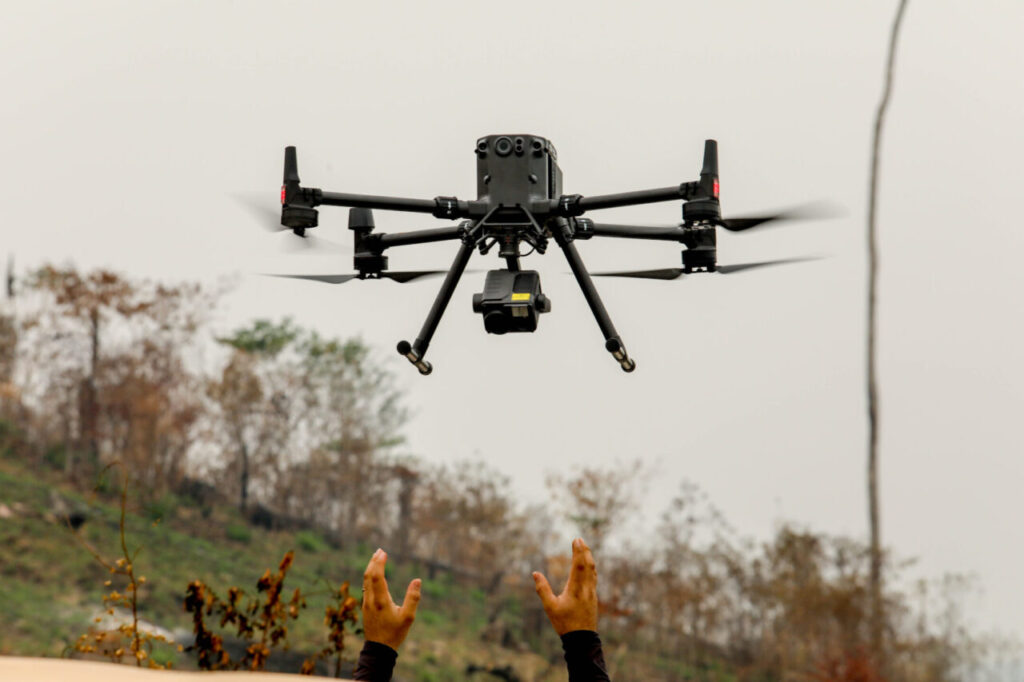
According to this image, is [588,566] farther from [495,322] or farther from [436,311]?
[436,311]

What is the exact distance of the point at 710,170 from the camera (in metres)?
3.02

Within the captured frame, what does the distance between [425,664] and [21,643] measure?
12.1ft

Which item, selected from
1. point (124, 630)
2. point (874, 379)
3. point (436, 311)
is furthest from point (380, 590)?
point (874, 379)

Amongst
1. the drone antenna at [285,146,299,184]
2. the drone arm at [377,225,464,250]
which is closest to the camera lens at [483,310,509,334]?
the drone arm at [377,225,464,250]

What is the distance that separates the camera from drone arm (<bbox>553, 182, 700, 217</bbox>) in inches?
123

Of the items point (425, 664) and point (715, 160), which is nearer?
point (715, 160)

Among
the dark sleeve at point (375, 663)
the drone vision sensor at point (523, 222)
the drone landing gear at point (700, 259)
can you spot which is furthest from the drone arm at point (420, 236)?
the dark sleeve at point (375, 663)

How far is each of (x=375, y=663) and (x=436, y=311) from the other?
1.50 metres

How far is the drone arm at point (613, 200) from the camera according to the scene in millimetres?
3119

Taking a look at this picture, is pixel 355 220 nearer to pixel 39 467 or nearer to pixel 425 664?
pixel 425 664

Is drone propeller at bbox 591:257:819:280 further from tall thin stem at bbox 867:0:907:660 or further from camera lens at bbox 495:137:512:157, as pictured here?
Result: tall thin stem at bbox 867:0:907:660

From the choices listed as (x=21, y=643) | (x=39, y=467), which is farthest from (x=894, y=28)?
(x=39, y=467)

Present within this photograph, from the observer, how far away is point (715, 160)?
3023 millimetres

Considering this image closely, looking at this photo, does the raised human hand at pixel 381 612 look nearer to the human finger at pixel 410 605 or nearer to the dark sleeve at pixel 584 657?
the human finger at pixel 410 605
